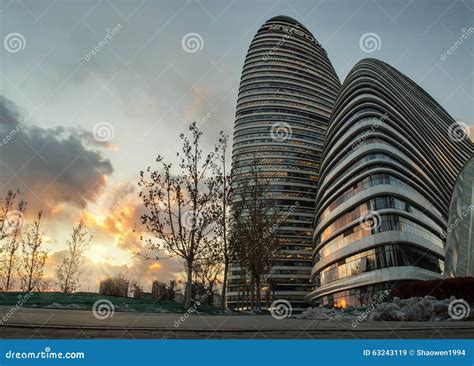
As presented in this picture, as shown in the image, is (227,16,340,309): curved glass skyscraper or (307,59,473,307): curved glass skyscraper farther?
(227,16,340,309): curved glass skyscraper

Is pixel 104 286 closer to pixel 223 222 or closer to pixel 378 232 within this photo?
pixel 223 222

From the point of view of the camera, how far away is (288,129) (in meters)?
128

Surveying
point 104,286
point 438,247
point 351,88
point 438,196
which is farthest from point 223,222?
point 351,88

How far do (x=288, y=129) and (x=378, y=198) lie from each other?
8170 cm

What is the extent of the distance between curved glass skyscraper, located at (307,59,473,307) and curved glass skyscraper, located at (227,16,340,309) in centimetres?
3688

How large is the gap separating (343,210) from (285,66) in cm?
9904

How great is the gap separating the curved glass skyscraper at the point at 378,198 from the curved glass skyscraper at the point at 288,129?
36878 mm

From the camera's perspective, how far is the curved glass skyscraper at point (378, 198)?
46344 mm

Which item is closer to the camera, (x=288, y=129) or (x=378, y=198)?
(x=378, y=198)

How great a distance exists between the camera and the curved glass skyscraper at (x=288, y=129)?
4301 inches

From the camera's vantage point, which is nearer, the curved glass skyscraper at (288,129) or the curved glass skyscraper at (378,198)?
the curved glass skyscraper at (378,198)

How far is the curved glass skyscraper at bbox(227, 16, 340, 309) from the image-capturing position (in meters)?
109

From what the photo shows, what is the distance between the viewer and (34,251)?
2775cm

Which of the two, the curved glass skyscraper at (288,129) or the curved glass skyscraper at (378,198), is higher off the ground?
the curved glass skyscraper at (288,129)
